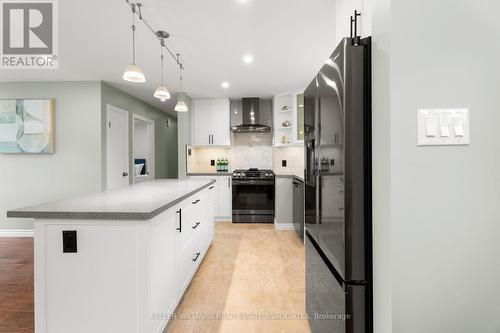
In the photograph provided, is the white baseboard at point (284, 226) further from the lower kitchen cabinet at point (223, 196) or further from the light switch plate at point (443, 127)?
the light switch plate at point (443, 127)

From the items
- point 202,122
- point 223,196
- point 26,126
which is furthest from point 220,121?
point 26,126

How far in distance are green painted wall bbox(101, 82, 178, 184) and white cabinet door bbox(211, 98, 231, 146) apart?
5.24 ft

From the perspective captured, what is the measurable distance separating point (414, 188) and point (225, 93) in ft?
13.7

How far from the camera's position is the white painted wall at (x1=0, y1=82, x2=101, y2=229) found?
3.92 m

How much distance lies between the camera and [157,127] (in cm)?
604

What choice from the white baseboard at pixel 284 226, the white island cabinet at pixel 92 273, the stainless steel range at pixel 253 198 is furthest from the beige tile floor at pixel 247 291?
the stainless steel range at pixel 253 198

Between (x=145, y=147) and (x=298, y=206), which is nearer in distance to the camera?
(x=298, y=206)

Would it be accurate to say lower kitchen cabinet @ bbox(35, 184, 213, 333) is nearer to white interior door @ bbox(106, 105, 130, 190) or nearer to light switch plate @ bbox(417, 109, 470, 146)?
light switch plate @ bbox(417, 109, 470, 146)

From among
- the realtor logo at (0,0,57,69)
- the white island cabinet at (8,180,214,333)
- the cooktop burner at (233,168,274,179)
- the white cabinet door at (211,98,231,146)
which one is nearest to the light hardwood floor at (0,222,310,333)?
the white island cabinet at (8,180,214,333)

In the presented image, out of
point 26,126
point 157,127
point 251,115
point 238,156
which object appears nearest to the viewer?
point 26,126

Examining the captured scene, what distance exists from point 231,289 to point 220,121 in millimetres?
3466

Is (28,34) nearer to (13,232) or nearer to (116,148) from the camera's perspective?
(116,148)

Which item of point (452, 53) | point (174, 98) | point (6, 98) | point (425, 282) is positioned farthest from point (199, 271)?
point (6, 98)

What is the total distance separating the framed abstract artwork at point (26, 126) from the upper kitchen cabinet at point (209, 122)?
7.77 feet
